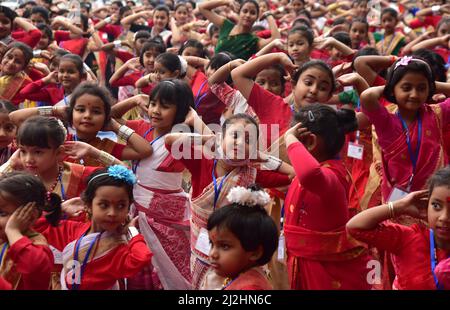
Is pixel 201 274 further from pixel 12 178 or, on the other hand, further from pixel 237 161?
pixel 12 178

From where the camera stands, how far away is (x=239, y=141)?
319 centimetres

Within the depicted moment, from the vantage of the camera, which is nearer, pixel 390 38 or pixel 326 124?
pixel 326 124

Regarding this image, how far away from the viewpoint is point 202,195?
3.33 metres

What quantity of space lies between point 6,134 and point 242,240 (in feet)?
6.07

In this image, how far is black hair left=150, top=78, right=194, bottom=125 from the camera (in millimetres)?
3836

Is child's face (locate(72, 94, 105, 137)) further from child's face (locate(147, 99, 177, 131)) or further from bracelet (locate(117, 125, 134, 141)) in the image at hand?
child's face (locate(147, 99, 177, 131))

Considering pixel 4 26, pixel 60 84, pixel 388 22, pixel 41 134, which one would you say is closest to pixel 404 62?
pixel 41 134

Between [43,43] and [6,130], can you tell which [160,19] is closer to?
[43,43]

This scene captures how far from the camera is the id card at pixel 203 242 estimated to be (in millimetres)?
3256

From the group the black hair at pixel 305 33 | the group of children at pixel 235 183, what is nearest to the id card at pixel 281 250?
the group of children at pixel 235 183

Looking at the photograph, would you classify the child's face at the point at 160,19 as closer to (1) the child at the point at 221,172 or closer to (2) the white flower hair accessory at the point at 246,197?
(1) the child at the point at 221,172

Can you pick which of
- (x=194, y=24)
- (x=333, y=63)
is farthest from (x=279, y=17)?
(x=333, y=63)

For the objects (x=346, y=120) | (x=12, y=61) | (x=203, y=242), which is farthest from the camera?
(x=12, y=61)

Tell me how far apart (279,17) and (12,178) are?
27.6ft
